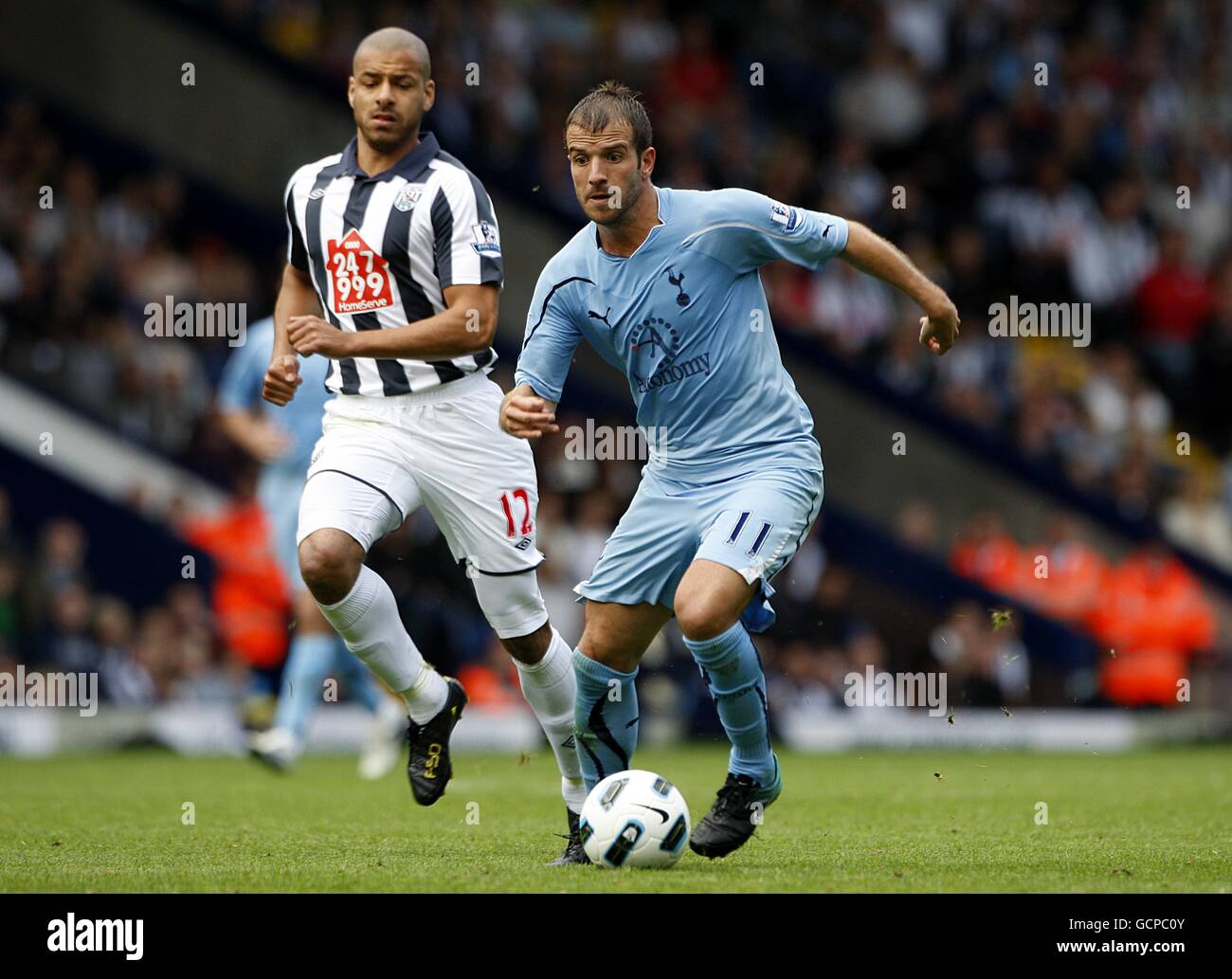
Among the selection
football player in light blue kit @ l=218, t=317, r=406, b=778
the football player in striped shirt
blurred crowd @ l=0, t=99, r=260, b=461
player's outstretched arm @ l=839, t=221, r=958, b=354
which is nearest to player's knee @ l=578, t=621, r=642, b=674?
the football player in striped shirt

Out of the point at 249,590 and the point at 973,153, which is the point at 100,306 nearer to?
the point at 249,590

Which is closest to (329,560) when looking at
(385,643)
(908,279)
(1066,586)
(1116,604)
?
(385,643)

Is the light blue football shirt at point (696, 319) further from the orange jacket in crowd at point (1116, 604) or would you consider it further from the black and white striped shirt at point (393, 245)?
the orange jacket in crowd at point (1116, 604)

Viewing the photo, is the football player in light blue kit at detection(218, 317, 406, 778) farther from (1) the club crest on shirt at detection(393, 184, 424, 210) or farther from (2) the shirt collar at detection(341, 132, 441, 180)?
(1) the club crest on shirt at detection(393, 184, 424, 210)

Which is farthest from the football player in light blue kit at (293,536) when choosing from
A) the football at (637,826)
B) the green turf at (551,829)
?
the football at (637,826)

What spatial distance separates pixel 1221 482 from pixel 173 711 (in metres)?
9.92

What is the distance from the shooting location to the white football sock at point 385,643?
22.5 feet

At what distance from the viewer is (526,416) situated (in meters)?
6.16

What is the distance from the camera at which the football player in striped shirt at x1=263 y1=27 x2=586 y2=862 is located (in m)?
6.85

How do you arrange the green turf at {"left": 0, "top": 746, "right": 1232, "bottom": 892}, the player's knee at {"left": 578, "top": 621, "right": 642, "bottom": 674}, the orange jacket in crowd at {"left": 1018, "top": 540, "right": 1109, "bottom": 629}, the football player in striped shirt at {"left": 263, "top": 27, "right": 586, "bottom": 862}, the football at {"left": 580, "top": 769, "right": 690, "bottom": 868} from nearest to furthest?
the green turf at {"left": 0, "top": 746, "right": 1232, "bottom": 892} → the football at {"left": 580, "top": 769, "right": 690, "bottom": 868} → the player's knee at {"left": 578, "top": 621, "right": 642, "bottom": 674} → the football player in striped shirt at {"left": 263, "top": 27, "right": 586, "bottom": 862} → the orange jacket in crowd at {"left": 1018, "top": 540, "right": 1109, "bottom": 629}

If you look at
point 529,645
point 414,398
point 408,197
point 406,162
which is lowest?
point 529,645

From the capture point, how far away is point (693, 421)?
6.68 meters

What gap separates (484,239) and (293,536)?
4772mm

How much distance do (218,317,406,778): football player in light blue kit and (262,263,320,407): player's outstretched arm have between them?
9.83ft
